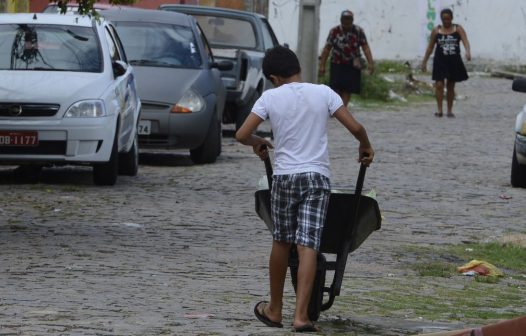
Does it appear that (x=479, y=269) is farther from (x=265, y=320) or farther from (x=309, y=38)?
(x=309, y=38)

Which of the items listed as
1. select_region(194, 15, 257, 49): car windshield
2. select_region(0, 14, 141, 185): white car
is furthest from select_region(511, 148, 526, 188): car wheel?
select_region(194, 15, 257, 49): car windshield

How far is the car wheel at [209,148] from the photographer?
17812 mm

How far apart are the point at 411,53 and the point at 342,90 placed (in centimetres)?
1635

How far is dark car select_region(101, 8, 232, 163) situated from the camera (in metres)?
17.4

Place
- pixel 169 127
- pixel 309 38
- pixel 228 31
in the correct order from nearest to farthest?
pixel 169 127 → pixel 228 31 → pixel 309 38

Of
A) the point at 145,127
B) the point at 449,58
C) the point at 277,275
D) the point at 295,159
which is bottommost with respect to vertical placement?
the point at 449,58

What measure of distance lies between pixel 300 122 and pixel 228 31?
1578 centimetres

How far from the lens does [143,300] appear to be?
841 cm

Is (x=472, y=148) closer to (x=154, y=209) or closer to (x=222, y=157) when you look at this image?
(x=222, y=157)

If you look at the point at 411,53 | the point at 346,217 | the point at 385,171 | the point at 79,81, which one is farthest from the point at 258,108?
the point at 411,53

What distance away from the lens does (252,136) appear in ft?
25.2

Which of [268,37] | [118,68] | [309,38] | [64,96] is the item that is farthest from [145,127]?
[309,38]

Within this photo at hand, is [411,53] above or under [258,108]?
under

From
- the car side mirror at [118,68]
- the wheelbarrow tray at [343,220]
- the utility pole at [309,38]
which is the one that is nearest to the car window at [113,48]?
the car side mirror at [118,68]
